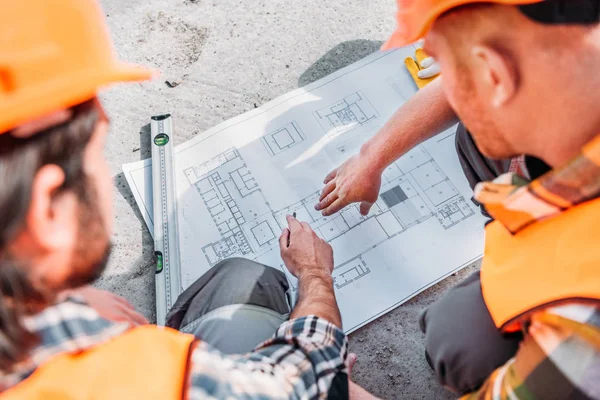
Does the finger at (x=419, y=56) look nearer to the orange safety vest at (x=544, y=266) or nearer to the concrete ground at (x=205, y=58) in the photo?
the concrete ground at (x=205, y=58)

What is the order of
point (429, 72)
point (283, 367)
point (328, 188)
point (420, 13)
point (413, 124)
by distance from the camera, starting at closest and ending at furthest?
1. point (420, 13)
2. point (283, 367)
3. point (413, 124)
4. point (328, 188)
5. point (429, 72)

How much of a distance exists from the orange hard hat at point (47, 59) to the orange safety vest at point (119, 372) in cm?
25

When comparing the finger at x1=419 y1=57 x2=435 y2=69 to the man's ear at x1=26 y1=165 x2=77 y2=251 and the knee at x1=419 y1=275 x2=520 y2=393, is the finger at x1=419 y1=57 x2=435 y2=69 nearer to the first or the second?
the knee at x1=419 y1=275 x2=520 y2=393

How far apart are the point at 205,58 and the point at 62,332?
35.7 inches

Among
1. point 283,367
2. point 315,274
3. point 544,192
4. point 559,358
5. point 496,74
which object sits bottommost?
point 315,274

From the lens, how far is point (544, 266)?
608 mm

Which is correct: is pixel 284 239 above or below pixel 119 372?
below

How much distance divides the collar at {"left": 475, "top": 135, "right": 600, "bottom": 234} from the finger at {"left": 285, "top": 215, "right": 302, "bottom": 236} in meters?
0.44

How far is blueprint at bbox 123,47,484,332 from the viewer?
3.47 ft

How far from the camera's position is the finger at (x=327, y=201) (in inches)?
41.9

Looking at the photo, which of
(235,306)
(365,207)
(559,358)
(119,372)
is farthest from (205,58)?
(559,358)

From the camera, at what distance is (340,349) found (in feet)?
2.58

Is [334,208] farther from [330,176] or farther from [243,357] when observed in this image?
[243,357]

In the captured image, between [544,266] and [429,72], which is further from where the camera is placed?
[429,72]
